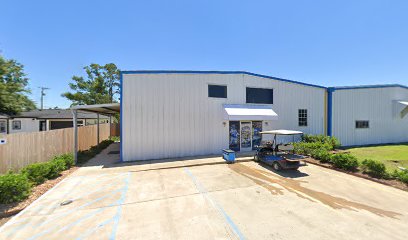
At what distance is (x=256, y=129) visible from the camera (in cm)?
1407

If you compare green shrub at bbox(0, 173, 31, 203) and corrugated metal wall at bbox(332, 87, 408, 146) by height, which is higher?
corrugated metal wall at bbox(332, 87, 408, 146)

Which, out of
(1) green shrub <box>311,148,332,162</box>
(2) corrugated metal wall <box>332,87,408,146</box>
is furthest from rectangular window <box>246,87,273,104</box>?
(2) corrugated metal wall <box>332,87,408,146</box>

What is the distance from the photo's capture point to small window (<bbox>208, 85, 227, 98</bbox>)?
504 inches

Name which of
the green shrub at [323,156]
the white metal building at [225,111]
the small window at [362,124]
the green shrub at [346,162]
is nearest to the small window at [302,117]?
the white metal building at [225,111]

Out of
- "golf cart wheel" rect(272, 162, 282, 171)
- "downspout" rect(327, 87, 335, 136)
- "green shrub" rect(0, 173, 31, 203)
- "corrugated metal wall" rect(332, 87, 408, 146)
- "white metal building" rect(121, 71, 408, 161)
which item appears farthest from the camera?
"corrugated metal wall" rect(332, 87, 408, 146)

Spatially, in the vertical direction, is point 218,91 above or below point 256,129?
A: above

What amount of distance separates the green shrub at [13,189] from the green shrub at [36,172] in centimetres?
116

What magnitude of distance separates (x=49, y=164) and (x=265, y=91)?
46.7 feet

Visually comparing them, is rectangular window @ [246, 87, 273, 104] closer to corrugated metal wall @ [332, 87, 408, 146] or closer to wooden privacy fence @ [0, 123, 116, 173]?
corrugated metal wall @ [332, 87, 408, 146]

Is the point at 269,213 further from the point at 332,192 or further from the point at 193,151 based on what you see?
the point at 193,151

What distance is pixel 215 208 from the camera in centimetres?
536

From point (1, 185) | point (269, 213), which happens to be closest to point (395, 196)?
point (269, 213)

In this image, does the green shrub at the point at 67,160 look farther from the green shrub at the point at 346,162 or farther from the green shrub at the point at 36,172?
the green shrub at the point at 346,162

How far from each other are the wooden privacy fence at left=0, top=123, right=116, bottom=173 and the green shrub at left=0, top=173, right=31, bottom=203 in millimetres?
2515
